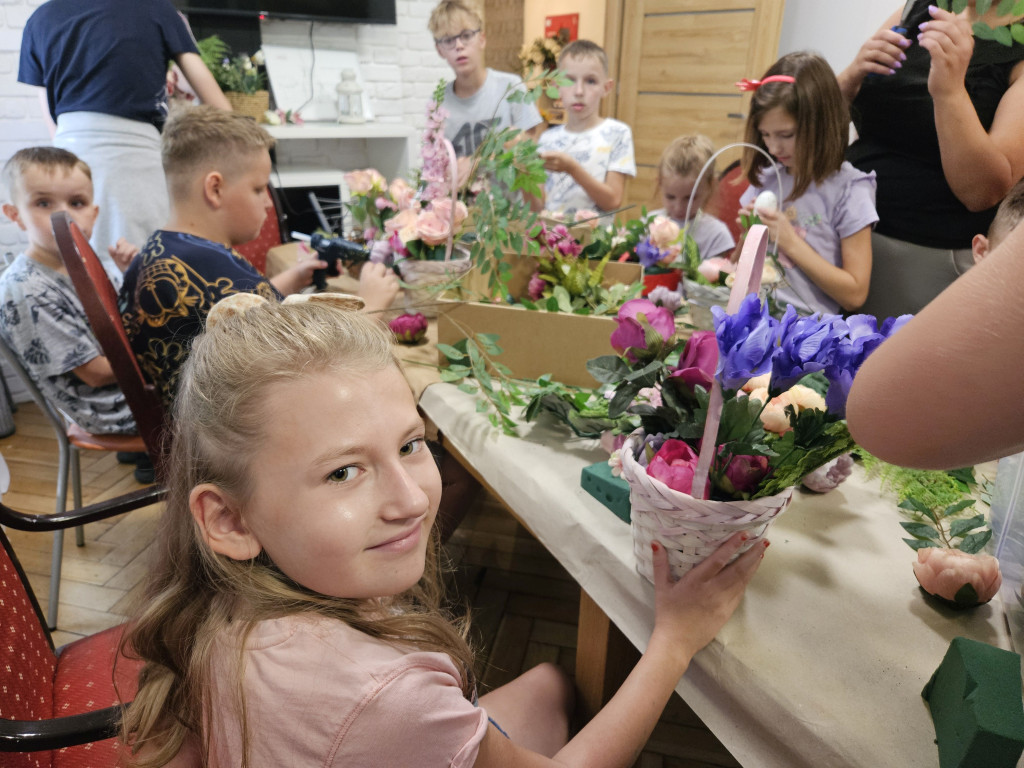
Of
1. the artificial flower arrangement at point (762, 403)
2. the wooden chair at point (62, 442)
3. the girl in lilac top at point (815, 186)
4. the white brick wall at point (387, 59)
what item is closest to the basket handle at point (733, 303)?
the artificial flower arrangement at point (762, 403)

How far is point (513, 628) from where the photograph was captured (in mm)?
1756

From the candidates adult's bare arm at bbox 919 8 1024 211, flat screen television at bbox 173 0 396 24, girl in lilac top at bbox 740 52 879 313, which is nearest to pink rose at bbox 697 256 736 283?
girl in lilac top at bbox 740 52 879 313

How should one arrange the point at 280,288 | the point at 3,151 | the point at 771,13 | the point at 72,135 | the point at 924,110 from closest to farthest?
1. the point at 924,110
2. the point at 280,288
3. the point at 72,135
4. the point at 3,151
5. the point at 771,13

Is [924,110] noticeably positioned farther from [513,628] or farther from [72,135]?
[72,135]

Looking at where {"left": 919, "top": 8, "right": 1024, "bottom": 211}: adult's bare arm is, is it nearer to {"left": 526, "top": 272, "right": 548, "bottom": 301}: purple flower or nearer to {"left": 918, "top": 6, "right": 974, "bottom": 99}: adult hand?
{"left": 918, "top": 6, "right": 974, "bottom": 99}: adult hand

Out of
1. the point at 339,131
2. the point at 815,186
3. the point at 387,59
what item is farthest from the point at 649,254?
the point at 387,59

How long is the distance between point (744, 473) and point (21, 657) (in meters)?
0.96

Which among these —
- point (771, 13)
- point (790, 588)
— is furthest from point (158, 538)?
point (771, 13)

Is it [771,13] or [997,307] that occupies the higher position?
[771,13]

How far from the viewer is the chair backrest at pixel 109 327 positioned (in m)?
→ 1.31

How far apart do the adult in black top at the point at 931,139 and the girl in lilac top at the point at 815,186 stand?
2.1 inches

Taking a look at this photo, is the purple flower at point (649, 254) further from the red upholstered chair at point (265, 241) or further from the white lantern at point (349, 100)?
the white lantern at point (349, 100)

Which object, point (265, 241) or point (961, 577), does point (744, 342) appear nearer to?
point (961, 577)

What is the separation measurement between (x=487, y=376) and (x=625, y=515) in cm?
42
